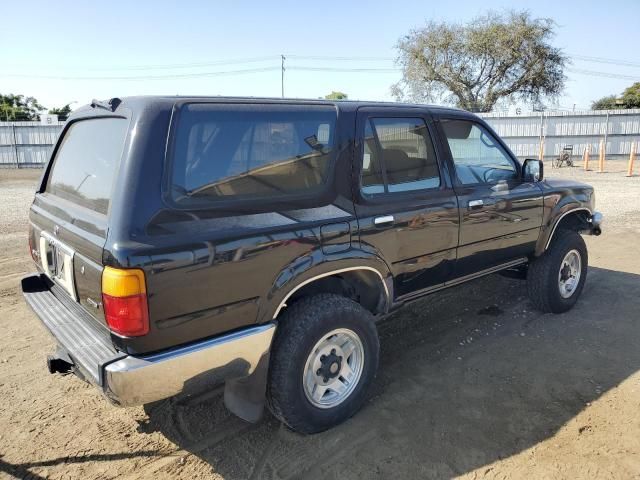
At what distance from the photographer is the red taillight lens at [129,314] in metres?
2.27

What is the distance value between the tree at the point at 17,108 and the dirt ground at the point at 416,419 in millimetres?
37133

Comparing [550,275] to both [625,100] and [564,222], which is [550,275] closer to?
[564,222]

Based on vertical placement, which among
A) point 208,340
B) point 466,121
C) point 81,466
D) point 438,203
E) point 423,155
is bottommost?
point 81,466

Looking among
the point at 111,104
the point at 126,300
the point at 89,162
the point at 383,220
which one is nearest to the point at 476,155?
the point at 383,220

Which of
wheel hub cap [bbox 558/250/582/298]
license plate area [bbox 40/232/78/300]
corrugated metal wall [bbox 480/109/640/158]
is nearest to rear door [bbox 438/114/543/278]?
wheel hub cap [bbox 558/250/582/298]

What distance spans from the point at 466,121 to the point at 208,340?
8.94 ft

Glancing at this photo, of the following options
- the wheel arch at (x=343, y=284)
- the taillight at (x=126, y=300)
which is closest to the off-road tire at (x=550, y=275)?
the wheel arch at (x=343, y=284)

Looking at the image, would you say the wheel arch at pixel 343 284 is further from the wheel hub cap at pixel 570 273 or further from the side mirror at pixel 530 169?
the wheel hub cap at pixel 570 273

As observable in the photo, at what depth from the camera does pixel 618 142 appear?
80.3 feet

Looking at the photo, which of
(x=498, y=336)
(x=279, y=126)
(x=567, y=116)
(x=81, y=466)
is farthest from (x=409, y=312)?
(x=567, y=116)

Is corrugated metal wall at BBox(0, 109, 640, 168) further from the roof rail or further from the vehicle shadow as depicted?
the roof rail

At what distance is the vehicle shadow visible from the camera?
2807 mm

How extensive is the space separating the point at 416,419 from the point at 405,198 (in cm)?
143

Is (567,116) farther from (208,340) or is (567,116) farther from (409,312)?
(208,340)
